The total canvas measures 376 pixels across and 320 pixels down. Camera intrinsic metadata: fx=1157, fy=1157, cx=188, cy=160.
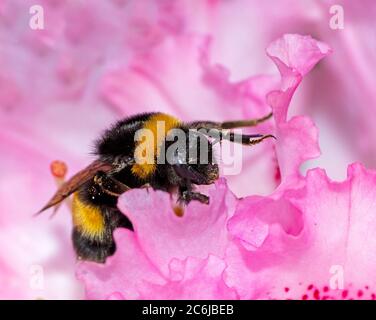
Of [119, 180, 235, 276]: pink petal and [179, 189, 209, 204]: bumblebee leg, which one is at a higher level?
[179, 189, 209, 204]: bumblebee leg

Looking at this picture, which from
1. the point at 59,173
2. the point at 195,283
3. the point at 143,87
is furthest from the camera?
the point at 143,87

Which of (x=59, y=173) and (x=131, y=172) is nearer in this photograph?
(x=131, y=172)

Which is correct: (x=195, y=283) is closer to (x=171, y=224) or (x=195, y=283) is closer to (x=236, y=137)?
(x=171, y=224)

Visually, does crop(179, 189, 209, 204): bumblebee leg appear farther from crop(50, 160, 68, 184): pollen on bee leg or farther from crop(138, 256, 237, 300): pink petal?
crop(50, 160, 68, 184): pollen on bee leg

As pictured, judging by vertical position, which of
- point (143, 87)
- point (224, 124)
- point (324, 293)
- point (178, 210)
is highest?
point (143, 87)

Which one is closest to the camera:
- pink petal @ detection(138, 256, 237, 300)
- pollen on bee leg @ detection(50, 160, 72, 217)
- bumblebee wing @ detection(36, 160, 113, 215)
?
pink petal @ detection(138, 256, 237, 300)

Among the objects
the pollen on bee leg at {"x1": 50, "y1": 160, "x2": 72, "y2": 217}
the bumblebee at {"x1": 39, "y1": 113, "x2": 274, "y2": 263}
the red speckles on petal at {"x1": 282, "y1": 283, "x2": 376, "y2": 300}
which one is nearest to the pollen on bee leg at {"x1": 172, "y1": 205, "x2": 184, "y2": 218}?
the bumblebee at {"x1": 39, "y1": 113, "x2": 274, "y2": 263}

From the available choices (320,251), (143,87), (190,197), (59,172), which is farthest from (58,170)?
(320,251)

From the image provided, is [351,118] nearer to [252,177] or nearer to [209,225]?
[252,177]

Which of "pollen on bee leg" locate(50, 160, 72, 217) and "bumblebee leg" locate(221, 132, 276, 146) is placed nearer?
"bumblebee leg" locate(221, 132, 276, 146)

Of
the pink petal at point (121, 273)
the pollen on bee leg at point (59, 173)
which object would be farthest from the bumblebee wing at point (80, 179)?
the pollen on bee leg at point (59, 173)
